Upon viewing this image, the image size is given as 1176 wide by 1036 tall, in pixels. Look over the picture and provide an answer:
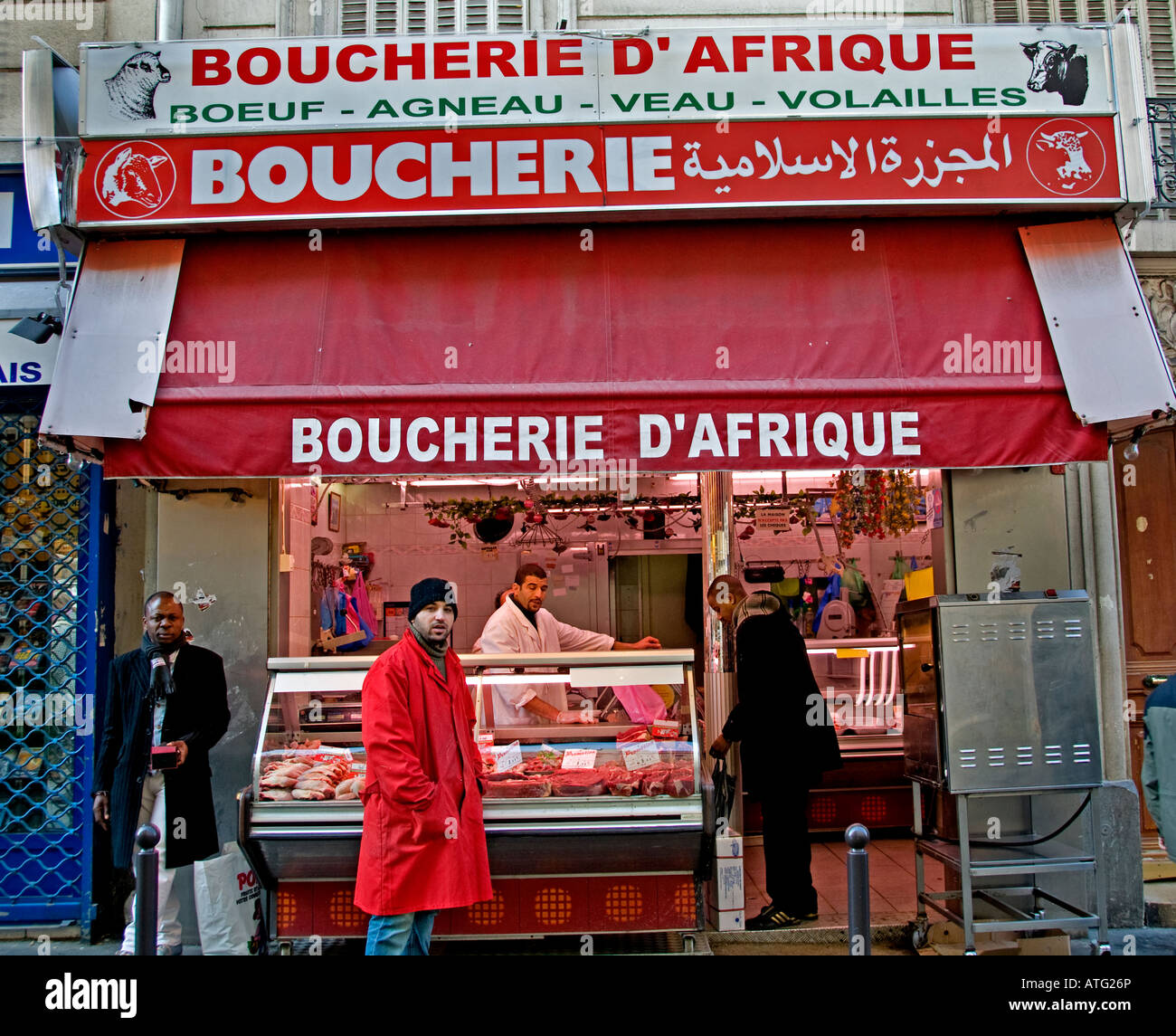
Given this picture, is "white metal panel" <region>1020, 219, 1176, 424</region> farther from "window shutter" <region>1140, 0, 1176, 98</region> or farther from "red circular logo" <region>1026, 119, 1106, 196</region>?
"window shutter" <region>1140, 0, 1176, 98</region>

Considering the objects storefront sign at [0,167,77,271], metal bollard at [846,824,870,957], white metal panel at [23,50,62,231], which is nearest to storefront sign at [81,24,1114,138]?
white metal panel at [23,50,62,231]

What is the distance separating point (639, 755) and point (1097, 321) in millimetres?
3523

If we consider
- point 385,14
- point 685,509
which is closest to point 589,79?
point 385,14

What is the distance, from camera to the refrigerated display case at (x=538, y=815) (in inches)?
203

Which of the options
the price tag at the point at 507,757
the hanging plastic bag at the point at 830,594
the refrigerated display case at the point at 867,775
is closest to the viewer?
the price tag at the point at 507,757

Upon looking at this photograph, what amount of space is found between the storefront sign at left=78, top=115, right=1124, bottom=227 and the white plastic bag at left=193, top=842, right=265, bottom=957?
3.65m

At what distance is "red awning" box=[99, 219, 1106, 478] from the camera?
527cm

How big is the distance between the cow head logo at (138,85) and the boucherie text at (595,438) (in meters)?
2.24

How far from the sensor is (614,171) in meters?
5.66

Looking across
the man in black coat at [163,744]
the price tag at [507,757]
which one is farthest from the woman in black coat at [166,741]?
the price tag at [507,757]

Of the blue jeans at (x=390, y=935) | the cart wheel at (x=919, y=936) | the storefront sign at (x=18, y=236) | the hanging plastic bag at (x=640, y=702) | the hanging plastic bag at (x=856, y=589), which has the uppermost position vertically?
the storefront sign at (x=18, y=236)

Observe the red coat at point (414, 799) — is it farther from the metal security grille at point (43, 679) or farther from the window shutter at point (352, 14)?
the window shutter at point (352, 14)

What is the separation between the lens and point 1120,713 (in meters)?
6.11

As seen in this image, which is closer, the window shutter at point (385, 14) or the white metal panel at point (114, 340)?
the white metal panel at point (114, 340)
